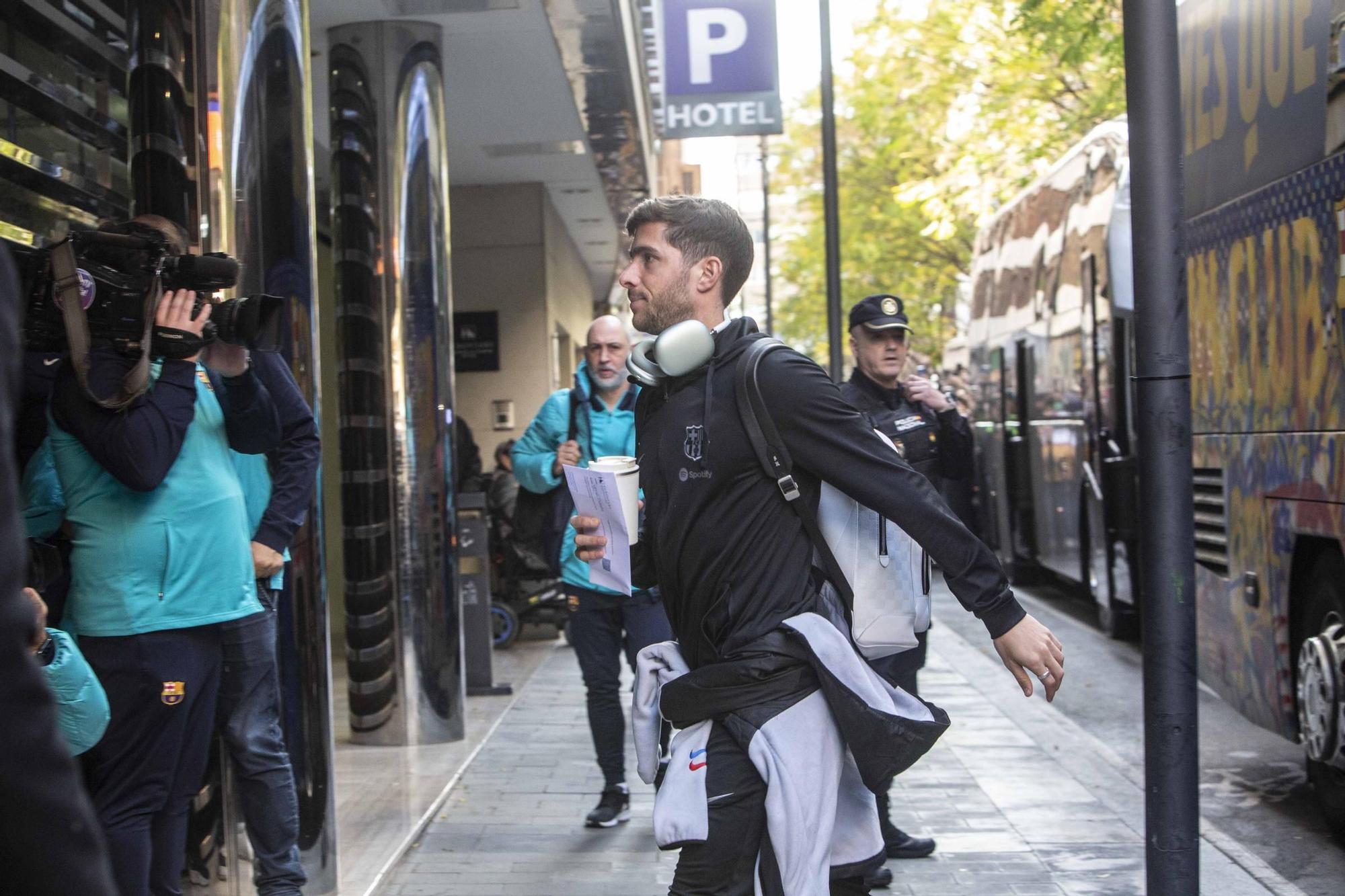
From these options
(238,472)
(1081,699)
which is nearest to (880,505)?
(238,472)

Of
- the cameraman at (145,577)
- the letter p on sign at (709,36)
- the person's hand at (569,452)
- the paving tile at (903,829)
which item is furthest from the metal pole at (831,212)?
the cameraman at (145,577)

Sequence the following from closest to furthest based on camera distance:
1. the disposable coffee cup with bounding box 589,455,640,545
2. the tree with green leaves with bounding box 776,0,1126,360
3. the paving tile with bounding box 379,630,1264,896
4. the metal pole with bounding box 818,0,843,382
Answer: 1. the disposable coffee cup with bounding box 589,455,640,545
2. the paving tile with bounding box 379,630,1264,896
3. the metal pole with bounding box 818,0,843,382
4. the tree with green leaves with bounding box 776,0,1126,360

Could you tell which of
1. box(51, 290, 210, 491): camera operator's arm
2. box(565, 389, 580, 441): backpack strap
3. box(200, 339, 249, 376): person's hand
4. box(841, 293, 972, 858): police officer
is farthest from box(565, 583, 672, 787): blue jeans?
box(51, 290, 210, 491): camera operator's arm

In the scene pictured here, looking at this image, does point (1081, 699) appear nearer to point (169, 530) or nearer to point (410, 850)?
point (410, 850)

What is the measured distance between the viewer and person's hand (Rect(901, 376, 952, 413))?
5.76 metres

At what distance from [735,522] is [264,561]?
1.80 metres

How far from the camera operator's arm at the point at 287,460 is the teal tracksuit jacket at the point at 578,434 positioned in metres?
1.84

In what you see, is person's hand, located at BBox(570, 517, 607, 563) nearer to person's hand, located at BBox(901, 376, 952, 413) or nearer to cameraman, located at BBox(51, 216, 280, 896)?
cameraman, located at BBox(51, 216, 280, 896)

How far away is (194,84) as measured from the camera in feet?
15.1

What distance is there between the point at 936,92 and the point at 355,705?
19.3 meters

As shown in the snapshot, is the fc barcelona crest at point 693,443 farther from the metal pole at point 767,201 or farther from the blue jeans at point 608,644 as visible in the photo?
the metal pole at point 767,201

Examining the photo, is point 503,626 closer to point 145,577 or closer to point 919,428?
point 919,428

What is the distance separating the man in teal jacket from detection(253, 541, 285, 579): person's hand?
6.15 ft

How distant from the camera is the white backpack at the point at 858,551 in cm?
308
